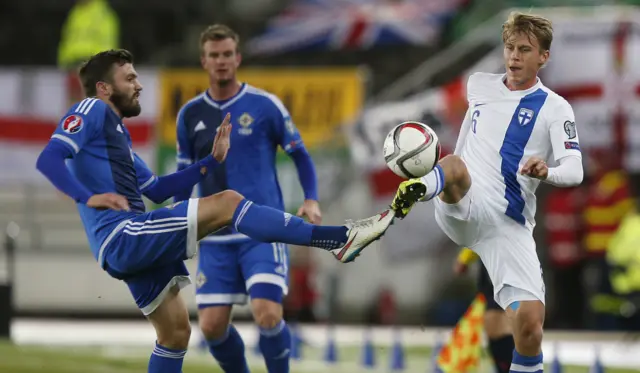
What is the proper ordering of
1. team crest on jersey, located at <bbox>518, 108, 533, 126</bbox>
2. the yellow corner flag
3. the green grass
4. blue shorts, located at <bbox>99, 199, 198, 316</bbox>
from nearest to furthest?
1. blue shorts, located at <bbox>99, 199, 198, 316</bbox>
2. team crest on jersey, located at <bbox>518, 108, 533, 126</bbox>
3. the yellow corner flag
4. the green grass

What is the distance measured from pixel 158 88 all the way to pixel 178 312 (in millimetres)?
10749

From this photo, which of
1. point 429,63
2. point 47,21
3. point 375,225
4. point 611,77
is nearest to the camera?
point 375,225

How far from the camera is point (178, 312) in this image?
23.1ft

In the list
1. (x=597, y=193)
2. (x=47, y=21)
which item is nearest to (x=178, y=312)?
(x=597, y=193)

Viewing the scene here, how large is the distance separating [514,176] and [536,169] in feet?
1.79

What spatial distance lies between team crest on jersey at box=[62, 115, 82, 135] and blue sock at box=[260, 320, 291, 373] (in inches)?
74.4

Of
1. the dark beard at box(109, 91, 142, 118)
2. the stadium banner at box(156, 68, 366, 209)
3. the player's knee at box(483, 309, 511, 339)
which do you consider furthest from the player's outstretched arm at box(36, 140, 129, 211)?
the stadium banner at box(156, 68, 366, 209)

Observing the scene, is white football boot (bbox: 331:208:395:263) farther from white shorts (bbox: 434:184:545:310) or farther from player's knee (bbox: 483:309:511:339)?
player's knee (bbox: 483:309:511:339)

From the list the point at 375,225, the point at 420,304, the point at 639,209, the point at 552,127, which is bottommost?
the point at 420,304

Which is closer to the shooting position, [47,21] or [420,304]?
[420,304]

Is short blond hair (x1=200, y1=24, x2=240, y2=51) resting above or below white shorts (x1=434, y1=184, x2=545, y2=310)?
above

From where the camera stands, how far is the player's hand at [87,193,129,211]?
650 centimetres

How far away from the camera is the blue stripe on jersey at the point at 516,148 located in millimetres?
6992

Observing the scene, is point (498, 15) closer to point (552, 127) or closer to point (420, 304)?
point (420, 304)
